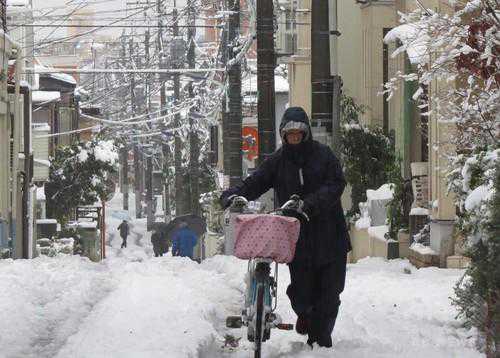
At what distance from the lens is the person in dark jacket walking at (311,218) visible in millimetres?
9711

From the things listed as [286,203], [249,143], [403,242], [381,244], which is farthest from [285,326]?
[249,143]

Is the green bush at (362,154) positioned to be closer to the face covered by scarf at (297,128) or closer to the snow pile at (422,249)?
the snow pile at (422,249)

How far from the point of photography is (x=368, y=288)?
49.2ft

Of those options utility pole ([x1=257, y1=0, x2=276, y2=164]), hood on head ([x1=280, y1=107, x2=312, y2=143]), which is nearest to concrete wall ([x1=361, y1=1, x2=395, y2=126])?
utility pole ([x1=257, y1=0, x2=276, y2=164])

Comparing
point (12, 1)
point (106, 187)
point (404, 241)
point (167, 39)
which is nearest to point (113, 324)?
point (404, 241)

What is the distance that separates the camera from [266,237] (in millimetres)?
8789

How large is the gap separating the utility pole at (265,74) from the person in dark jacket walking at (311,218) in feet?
37.3

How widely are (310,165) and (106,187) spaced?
43.1 metres

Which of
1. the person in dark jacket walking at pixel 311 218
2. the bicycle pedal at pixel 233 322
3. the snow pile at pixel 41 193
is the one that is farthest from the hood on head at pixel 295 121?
the snow pile at pixel 41 193

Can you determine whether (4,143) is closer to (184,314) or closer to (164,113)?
(184,314)

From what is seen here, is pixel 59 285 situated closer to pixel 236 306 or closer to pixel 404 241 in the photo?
pixel 236 306

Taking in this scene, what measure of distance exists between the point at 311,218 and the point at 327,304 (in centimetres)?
67

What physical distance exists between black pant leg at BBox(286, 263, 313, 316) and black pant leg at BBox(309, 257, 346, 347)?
0.23 ft

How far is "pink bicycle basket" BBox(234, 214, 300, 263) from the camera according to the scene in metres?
8.80
